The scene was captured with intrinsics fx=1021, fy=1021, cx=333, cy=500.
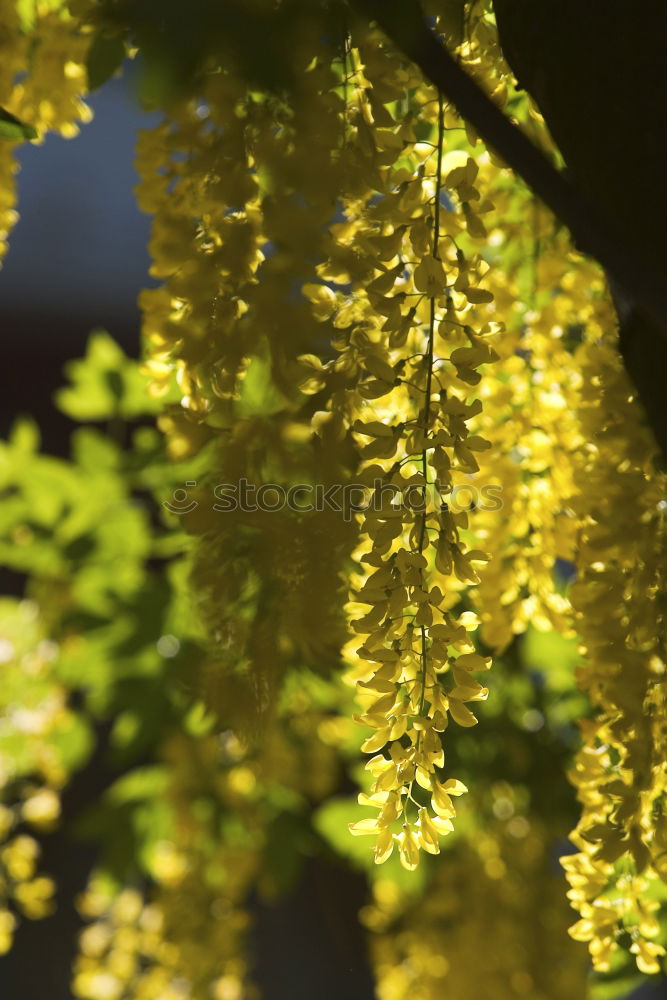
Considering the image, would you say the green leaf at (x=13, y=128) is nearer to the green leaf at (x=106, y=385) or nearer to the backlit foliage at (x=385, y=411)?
the backlit foliage at (x=385, y=411)

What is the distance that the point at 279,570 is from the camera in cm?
51

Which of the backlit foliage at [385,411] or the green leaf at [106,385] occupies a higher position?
the green leaf at [106,385]

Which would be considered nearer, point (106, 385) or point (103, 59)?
point (103, 59)

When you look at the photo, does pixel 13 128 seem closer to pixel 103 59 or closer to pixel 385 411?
pixel 103 59

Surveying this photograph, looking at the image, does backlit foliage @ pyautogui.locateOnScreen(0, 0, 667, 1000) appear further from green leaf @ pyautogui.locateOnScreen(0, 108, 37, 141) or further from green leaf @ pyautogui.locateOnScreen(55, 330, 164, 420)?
green leaf @ pyautogui.locateOnScreen(55, 330, 164, 420)

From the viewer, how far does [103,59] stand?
694mm

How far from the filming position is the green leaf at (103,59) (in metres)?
0.69

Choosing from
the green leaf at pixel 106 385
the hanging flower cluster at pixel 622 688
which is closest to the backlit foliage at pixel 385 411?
the hanging flower cluster at pixel 622 688

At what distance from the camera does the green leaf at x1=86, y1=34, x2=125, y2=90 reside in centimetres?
69

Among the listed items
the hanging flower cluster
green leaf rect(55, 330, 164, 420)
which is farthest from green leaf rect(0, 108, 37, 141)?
green leaf rect(55, 330, 164, 420)

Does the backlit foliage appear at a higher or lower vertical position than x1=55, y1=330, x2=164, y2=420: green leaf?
lower

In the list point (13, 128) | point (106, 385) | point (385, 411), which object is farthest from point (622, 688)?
point (106, 385)

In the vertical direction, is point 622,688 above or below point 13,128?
below

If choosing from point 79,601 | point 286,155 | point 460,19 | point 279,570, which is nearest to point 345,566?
point 279,570
